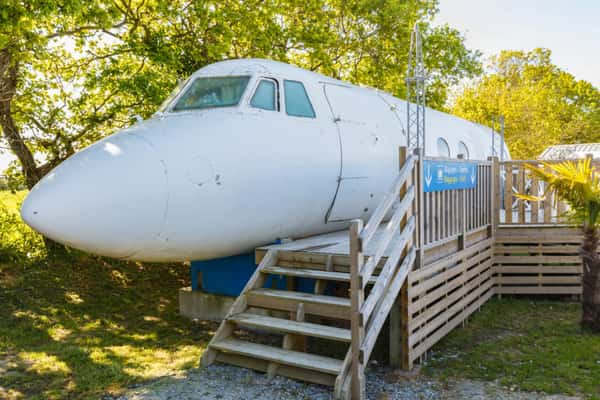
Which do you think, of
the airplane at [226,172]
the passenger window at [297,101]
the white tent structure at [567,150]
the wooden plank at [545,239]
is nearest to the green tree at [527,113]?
the white tent structure at [567,150]

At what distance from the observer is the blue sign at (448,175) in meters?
6.50

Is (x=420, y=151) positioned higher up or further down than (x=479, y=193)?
higher up

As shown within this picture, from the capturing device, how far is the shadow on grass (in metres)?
5.79

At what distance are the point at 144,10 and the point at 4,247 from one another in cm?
624

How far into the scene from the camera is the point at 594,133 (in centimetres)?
4112

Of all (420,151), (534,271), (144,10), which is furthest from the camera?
(144,10)

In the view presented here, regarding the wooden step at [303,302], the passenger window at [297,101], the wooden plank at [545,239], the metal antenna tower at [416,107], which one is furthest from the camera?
the wooden plank at [545,239]

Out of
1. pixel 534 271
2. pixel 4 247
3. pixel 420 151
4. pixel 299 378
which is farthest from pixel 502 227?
pixel 4 247

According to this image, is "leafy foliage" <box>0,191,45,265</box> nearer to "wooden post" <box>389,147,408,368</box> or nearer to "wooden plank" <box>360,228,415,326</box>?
"wooden post" <box>389,147,408,368</box>

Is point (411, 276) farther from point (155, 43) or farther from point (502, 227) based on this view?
point (155, 43)

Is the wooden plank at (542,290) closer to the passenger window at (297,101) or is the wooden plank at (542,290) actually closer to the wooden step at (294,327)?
the passenger window at (297,101)

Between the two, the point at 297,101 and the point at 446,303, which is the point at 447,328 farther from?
the point at 297,101

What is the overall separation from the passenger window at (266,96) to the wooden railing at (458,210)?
2301 mm

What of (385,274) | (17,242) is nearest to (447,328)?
(385,274)
